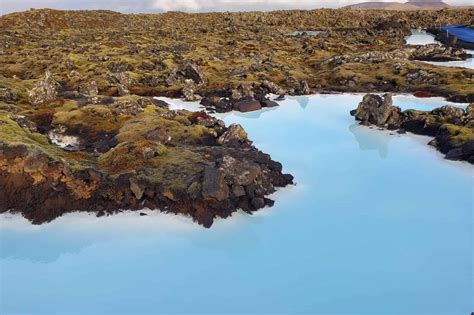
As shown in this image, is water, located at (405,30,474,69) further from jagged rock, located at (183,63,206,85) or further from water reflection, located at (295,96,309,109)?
jagged rock, located at (183,63,206,85)

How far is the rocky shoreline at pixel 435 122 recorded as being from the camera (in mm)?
27750

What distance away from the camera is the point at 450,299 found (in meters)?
13.8

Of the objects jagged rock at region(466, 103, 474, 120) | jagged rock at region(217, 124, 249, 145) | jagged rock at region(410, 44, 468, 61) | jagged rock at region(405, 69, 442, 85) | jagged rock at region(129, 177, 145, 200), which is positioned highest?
jagged rock at region(129, 177, 145, 200)

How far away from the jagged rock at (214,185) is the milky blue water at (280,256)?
1.29 m

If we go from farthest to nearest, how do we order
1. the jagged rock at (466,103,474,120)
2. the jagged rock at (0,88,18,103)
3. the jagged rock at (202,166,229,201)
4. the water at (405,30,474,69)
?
the water at (405,30,474,69), the jagged rock at (0,88,18,103), the jagged rock at (466,103,474,120), the jagged rock at (202,166,229,201)

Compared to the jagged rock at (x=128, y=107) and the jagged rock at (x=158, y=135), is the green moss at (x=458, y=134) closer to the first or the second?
the jagged rock at (x=158, y=135)

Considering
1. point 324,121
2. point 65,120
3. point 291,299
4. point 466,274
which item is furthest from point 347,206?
point 65,120

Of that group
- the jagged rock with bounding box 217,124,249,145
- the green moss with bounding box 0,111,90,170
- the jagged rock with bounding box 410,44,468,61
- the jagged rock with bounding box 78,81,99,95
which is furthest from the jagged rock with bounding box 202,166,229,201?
the jagged rock with bounding box 410,44,468,61

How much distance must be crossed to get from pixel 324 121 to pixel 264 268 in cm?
2377

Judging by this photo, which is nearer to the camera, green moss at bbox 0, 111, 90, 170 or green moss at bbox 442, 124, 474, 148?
green moss at bbox 0, 111, 90, 170

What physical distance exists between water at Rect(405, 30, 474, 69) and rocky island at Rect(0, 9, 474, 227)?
2.10 m

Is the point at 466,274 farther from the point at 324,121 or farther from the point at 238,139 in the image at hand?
the point at 324,121

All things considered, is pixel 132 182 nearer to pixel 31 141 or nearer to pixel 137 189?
pixel 137 189

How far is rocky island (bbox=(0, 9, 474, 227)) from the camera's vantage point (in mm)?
20469
